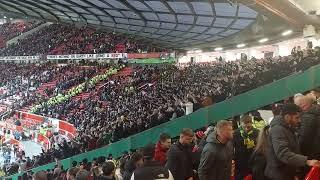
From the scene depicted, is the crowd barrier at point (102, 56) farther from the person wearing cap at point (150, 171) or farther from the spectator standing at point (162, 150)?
the person wearing cap at point (150, 171)

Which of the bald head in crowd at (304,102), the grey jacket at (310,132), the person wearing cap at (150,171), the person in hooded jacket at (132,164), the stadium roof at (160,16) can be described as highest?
the stadium roof at (160,16)

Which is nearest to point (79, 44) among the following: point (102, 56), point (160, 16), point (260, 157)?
point (102, 56)

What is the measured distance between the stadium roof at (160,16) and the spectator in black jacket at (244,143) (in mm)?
11878

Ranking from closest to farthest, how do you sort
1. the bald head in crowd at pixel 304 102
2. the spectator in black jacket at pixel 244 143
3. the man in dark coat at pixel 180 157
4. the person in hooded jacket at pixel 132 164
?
the bald head in crowd at pixel 304 102 → the man in dark coat at pixel 180 157 → the spectator in black jacket at pixel 244 143 → the person in hooded jacket at pixel 132 164

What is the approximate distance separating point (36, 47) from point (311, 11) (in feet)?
124

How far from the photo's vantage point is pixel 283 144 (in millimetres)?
3896

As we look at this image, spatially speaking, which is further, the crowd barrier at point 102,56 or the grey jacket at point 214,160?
the crowd barrier at point 102,56

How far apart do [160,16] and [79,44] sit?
19.3m

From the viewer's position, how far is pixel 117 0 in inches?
949

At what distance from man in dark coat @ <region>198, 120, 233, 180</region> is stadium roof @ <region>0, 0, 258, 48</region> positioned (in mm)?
12707

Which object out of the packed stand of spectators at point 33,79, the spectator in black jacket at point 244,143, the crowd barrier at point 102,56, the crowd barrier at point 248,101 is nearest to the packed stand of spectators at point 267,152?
the spectator in black jacket at point 244,143

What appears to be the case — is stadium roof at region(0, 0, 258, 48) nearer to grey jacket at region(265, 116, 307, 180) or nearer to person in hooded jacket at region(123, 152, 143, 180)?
person in hooded jacket at region(123, 152, 143, 180)

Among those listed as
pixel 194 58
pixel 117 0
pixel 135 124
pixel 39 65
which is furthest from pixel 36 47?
pixel 135 124

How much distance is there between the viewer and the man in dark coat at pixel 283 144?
3.92 metres
